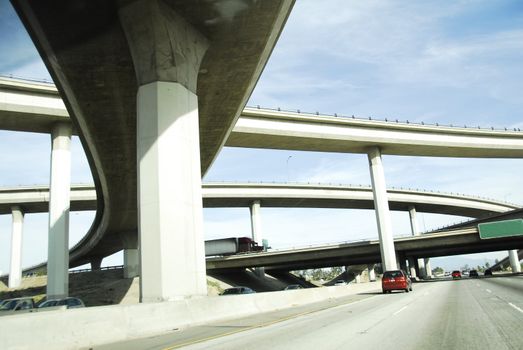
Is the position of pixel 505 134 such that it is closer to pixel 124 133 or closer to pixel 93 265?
pixel 124 133

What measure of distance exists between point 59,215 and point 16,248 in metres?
38.3

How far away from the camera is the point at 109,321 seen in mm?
11641

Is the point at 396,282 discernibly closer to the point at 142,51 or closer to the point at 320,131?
the point at 320,131

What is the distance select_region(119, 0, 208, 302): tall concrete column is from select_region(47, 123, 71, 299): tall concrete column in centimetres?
2241

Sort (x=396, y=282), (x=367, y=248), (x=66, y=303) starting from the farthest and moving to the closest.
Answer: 1. (x=367, y=248)
2. (x=396, y=282)
3. (x=66, y=303)

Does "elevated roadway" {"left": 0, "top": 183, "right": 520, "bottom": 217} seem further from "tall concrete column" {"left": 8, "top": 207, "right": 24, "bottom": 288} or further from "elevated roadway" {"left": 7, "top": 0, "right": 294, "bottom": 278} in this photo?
"elevated roadway" {"left": 7, "top": 0, "right": 294, "bottom": 278}

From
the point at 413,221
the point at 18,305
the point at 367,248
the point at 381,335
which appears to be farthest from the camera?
the point at 413,221

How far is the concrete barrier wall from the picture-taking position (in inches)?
369

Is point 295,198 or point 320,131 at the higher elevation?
point 320,131

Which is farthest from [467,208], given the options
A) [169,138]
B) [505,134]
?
[169,138]

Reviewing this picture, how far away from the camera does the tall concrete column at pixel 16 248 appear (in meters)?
64.9

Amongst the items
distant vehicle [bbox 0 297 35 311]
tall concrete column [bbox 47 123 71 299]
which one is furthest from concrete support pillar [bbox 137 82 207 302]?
tall concrete column [bbox 47 123 71 299]

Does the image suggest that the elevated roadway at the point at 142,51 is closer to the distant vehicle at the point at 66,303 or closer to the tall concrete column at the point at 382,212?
the distant vehicle at the point at 66,303

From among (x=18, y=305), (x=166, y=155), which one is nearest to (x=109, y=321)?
(x=166, y=155)
